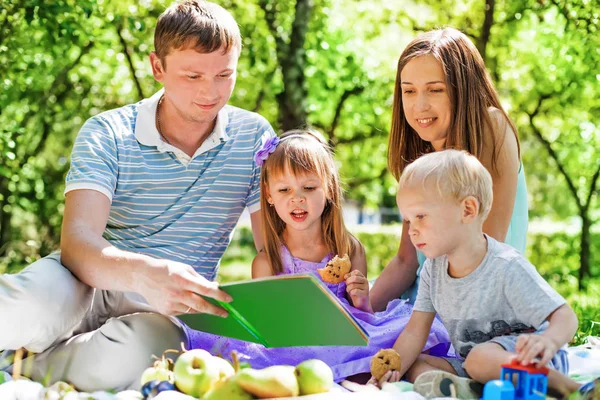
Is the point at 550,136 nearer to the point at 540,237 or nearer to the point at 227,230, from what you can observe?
Answer: the point at 540,237

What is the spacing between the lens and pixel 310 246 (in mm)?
3625

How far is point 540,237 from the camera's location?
10922 mm

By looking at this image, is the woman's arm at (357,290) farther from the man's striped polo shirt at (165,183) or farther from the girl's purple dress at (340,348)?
the man's striped polo shirt at (165,183)

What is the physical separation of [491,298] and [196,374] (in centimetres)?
110

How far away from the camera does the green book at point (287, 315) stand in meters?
2.55

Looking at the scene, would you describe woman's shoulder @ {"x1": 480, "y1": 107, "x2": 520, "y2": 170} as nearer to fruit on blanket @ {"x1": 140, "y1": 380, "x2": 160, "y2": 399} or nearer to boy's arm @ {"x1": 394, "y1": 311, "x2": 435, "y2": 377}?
boy's arm @ {"x1": 394, "y1": 311, "x2": 435, "y2": 377}

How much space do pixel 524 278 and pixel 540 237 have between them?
8.69m

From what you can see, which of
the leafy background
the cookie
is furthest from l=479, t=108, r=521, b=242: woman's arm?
the leafy background

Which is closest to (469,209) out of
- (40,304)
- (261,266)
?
(261,266)

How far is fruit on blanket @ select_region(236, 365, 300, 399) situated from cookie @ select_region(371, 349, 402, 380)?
1.85 feet

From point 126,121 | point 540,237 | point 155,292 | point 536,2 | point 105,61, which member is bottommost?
point 540,237

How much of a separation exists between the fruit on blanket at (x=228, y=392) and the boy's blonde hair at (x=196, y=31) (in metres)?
1.63

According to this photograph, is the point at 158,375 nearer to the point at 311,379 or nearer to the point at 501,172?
the point at 311,379

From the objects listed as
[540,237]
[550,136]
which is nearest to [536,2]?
[550,136]
